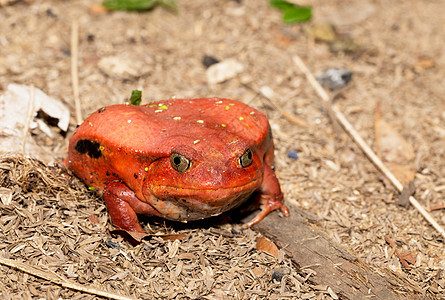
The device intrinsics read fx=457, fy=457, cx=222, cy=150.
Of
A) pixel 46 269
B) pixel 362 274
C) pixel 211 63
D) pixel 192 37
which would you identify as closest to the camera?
pixel 46 269

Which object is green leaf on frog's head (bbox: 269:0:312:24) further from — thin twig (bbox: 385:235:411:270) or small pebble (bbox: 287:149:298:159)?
thin twig (bbox: 385:235:411:270)

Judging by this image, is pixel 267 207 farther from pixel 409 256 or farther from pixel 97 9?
pixel 97 9

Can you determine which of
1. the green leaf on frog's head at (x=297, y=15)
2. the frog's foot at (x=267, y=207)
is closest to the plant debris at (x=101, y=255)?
the frog's foot at (x=267, y=207)

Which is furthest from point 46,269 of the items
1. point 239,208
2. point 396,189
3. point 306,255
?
point 396,189

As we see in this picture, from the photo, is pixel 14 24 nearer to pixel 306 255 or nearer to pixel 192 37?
pixel 192 37

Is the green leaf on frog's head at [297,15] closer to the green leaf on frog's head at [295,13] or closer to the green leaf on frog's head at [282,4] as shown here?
the green leaf on frog's head at [295,13]

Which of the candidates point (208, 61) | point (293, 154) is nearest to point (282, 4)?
point (208, 61)
